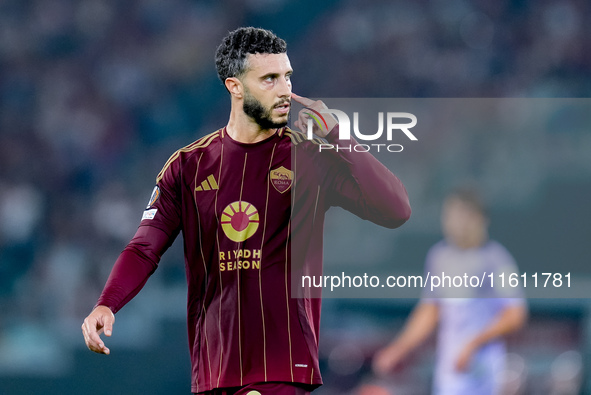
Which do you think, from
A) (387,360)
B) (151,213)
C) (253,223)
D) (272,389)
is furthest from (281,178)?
(387,360)

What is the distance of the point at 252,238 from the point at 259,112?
1.72 feet

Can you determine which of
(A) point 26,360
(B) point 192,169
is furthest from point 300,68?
(B) point 192,169

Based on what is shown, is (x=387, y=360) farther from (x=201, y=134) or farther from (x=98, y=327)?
(x=201, y=134)

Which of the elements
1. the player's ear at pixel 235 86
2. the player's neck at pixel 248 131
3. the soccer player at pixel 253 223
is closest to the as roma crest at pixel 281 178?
the soccer player at pixel 253 223

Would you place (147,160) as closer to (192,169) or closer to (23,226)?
(23,226)

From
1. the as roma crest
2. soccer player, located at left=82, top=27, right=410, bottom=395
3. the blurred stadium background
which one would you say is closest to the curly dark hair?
soccer player, located at left=82, top=27, right=410, bottom=395

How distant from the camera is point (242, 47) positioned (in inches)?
134

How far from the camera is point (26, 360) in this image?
7.13 m

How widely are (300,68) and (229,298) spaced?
6.82 meters

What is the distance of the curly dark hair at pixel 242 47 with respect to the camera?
11.1 feet

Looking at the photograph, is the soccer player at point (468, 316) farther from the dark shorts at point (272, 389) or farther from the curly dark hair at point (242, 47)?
the curly dark hair at point (242, 47)

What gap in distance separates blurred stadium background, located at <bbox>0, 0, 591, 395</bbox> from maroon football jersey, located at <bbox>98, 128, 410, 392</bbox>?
2.28m

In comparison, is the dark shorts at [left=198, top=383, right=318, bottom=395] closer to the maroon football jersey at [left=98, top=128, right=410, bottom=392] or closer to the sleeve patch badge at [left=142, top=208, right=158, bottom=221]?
the maroon football jersey at [left=98, top=128, right=410, bottom=392]

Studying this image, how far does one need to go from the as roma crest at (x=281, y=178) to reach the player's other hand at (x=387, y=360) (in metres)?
2.69
